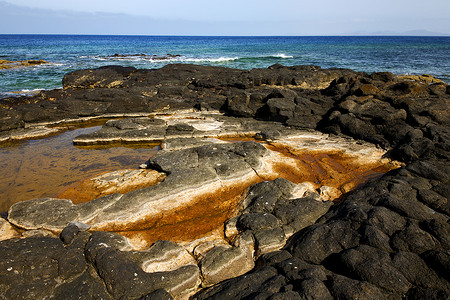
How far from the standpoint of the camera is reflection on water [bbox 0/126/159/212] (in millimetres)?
8219

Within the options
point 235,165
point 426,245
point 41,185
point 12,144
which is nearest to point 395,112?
point 235,165

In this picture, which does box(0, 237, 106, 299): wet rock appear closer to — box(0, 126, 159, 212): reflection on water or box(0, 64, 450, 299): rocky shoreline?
box(0, 64, 450, 299): rocky shoreline

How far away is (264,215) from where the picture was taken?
248 inches

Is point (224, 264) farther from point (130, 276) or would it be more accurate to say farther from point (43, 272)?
point (43, 272)

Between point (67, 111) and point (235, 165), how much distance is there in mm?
11514

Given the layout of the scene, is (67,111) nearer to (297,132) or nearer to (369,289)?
(297,132)

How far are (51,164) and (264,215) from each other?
315 inches

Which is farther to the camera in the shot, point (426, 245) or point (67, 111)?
point (67, 111)

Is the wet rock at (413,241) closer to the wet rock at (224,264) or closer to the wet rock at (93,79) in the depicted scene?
the wet rock at (224,264)

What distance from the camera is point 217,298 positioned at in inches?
164

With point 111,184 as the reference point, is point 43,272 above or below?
above

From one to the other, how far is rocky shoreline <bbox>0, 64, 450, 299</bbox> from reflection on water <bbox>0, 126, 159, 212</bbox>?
0.90 m

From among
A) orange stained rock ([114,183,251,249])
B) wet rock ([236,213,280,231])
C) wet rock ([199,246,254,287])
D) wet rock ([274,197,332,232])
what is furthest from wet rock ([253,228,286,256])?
orange stained rock ([114,183,251,249])

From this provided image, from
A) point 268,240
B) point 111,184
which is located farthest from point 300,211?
point 111,184
